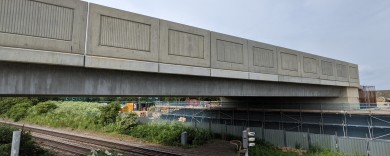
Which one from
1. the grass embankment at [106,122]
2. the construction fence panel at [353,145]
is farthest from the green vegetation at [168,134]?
the construction fence panel at [353,145]

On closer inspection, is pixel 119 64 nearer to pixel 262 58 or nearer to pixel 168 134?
pixel 262 58

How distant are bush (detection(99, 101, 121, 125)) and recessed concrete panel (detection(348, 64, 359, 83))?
2494 cm

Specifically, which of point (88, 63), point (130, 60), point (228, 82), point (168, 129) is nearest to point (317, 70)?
point (228, 82)

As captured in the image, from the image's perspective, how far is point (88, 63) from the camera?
31.3ft

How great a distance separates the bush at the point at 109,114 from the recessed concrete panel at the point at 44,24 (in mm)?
23105

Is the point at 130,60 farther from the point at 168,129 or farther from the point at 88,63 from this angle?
the point at 168,129

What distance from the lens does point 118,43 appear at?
10531mm

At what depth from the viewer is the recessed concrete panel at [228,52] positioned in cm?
1419

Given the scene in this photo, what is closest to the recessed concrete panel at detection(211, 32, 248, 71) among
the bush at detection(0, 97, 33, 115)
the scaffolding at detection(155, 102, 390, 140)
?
the scaffolding at detection(155, 102, 390, 140)

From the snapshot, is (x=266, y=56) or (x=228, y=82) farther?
(x=266, y=56)

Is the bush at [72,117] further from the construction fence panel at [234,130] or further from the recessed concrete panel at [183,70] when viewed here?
the recessed concrete panel at [183,70]

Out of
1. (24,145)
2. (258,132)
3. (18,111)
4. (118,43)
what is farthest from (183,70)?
(18,111)

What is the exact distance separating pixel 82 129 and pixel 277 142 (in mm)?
21521

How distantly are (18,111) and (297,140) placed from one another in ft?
140
